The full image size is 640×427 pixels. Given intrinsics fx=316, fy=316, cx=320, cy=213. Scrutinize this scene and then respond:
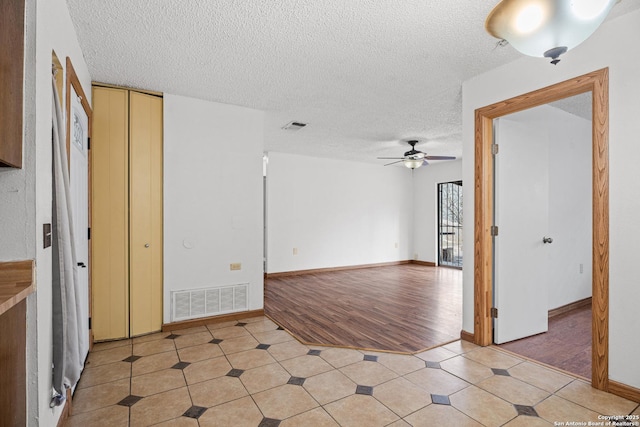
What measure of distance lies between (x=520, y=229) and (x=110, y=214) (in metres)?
4.11

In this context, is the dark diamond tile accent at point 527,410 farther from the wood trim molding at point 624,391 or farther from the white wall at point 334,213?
the white wall at point 334,213

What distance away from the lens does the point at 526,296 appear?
3217 millimetres

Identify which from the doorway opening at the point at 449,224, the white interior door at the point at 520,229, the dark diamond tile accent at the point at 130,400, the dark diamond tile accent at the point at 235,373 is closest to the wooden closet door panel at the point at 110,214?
the dark diamond tile accent at the point at 130,400

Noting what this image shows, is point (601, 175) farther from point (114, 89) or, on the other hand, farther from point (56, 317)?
point (114, 89)

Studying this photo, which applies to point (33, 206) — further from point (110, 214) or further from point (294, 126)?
point (294, 126)

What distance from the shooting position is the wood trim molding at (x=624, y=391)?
205 cm

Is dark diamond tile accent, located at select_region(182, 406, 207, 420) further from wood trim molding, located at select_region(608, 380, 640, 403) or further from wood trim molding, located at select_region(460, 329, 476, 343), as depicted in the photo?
wood trim molding, located at select_region(608, 380, 640, 403)

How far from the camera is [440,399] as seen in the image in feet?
6.95

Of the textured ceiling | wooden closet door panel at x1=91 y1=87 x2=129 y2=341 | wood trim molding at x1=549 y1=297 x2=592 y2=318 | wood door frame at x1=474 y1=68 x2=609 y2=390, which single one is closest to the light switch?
the textured ceiling

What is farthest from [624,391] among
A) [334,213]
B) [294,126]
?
[334,213]

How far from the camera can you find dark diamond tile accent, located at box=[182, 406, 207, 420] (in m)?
1.94

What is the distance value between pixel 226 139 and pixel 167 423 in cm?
287

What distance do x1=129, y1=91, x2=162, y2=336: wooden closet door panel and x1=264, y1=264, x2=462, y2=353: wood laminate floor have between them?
140 centimetres

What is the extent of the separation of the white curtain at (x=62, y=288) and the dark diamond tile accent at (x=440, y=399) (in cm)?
215
